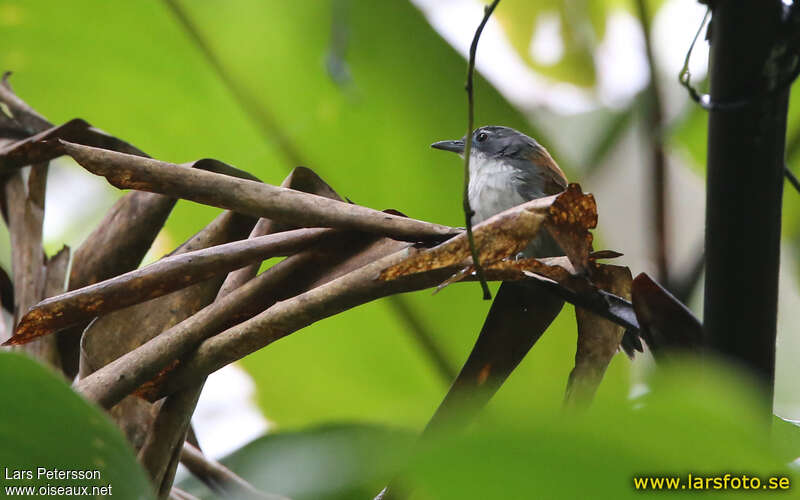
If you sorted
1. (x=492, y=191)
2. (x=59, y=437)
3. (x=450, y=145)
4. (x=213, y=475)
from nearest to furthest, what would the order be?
(x=59, y=437) → (x=213, y=475) → (x=450, y=145) → (x=492, y=191)

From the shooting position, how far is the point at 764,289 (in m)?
0.51

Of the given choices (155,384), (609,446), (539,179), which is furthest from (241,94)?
(609,446)

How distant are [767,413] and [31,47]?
1.90 meters

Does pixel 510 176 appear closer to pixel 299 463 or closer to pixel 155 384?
pixel 299 463

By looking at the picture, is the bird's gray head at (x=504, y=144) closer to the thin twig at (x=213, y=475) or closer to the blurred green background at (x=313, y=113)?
the blurred green background at (x=313, y=113)

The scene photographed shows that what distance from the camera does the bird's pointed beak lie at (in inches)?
71.0

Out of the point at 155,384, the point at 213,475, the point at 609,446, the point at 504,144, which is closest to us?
the point at 609,446

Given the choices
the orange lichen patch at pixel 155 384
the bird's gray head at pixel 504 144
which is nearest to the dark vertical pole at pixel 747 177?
the orange lichen patch at pixel 155 384

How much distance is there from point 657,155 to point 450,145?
1.71ft

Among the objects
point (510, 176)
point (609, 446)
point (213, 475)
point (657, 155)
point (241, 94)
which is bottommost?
point (609, 446)

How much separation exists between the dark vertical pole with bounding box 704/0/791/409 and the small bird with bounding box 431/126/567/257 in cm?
142

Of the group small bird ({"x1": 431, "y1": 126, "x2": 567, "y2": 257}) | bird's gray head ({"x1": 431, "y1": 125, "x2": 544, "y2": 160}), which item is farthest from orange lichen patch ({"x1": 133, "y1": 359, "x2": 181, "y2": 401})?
bird's gray head ({"x1": 431, "y1": 125, "x2": 544, "y2": 160})

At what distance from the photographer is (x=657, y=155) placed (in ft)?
6.43

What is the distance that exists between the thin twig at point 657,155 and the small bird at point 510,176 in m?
0.23
